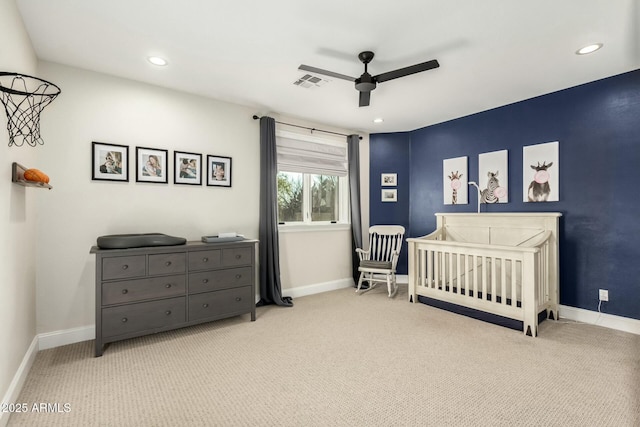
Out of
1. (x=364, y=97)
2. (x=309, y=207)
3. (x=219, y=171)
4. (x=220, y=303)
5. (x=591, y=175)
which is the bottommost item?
(x=220, y=303)

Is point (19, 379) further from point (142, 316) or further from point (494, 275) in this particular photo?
point (494, 275)

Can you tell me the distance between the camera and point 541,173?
357 cm

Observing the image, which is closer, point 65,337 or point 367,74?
point 367,74

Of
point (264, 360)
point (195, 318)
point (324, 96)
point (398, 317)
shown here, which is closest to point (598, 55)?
point (324, 96)

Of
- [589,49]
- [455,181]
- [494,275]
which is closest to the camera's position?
[589,49]

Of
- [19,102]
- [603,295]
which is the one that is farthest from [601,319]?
[19,102]

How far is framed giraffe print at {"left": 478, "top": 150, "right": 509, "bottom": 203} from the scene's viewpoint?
3879 millimetres

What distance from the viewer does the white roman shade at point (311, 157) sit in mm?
4234

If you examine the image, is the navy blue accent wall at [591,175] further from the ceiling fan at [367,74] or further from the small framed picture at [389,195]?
the ceiling fan at [367,74]

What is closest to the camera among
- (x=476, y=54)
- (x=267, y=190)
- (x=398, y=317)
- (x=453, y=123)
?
(x=476, y=54)

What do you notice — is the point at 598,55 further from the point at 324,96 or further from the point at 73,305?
the point at 73,305

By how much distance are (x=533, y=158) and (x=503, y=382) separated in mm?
2665

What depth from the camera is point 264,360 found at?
2449mm

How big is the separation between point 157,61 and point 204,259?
1.83m
